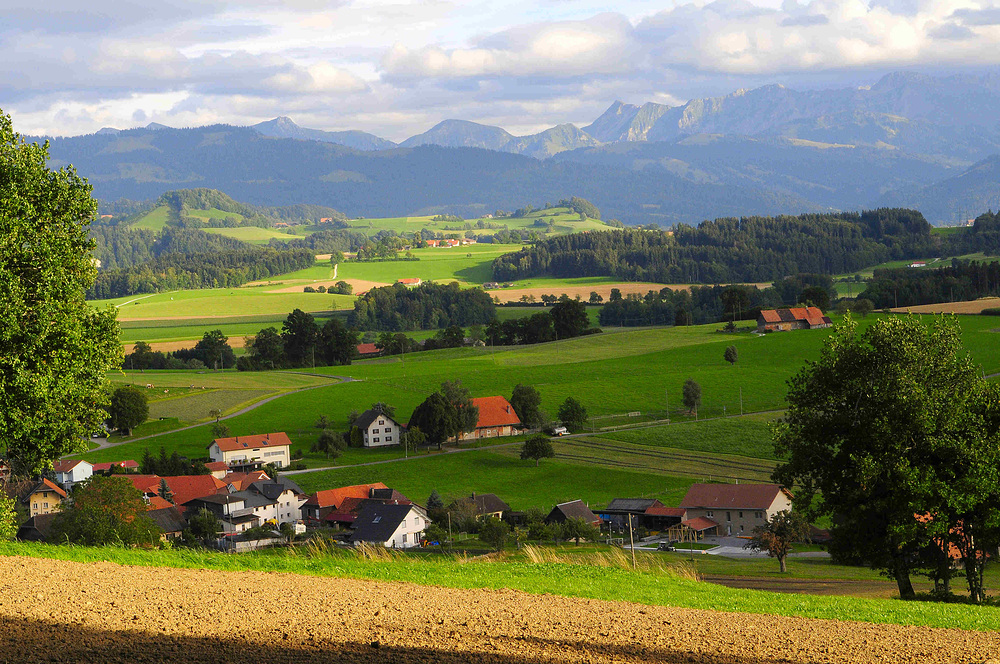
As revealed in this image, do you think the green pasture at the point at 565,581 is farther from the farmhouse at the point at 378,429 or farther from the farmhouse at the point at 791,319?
the farmhouse at the point at 791,319

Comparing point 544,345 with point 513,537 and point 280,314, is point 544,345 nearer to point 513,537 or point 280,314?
point 280,314

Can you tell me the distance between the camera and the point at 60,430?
18.9 m

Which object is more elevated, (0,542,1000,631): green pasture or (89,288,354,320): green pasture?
(89,288,354,320): green pasture

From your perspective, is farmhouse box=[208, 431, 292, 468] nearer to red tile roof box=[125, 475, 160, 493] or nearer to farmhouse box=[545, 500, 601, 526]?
red tile roof box=[125, 475, 160, 493]

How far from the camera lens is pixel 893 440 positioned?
21141mm

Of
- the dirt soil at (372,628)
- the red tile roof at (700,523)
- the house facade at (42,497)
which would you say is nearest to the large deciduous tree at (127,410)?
the house facade at (42,497)

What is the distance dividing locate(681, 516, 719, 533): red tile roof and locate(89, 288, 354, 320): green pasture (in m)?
126

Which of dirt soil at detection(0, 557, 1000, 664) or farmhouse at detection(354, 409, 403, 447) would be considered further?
farmhouse at detection(354, 409, 403, 447)

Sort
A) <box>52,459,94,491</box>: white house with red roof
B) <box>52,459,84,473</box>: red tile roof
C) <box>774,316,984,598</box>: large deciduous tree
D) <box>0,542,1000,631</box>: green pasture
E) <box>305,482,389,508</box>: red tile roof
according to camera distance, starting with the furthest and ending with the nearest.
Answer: <box>52,459,84,473</box>: red tile roof
<box>52,459,94,491</box>: white house with red roof
<box>305,482,389,508</box>: red tile roof
<box>774,316,984,598</box>: large deciduous tree
<box>0,542,1000,631</box>: green pasture

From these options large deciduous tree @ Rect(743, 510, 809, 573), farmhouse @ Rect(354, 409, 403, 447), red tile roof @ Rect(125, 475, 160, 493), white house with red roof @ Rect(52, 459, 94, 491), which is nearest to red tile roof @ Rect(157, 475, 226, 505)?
red tile roof @ Rect(125, 475, 160, 493)

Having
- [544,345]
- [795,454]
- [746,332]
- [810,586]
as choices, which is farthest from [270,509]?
[746,332]

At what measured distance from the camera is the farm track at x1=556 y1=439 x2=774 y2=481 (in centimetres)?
5644

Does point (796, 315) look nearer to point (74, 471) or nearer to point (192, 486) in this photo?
point (192, 486)

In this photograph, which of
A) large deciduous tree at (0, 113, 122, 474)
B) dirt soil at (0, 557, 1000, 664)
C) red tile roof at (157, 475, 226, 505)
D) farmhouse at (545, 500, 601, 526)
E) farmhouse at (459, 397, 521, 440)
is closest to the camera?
dirt soil at (0, 557, 1000, 664)
